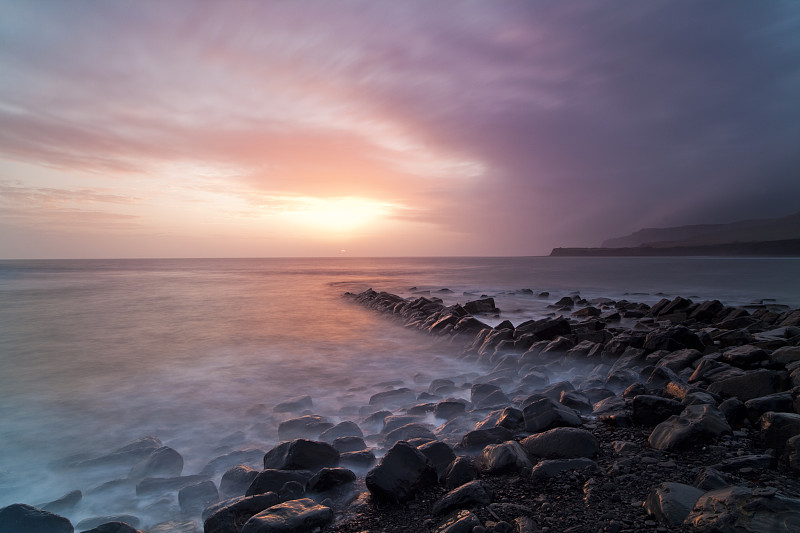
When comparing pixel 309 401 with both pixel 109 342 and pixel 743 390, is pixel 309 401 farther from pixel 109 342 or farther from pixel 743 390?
pixel 109 342

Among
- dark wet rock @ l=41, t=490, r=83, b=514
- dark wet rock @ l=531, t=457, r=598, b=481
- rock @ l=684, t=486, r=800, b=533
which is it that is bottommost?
dark wet rock @ l=41, t=490, r=83, b=514

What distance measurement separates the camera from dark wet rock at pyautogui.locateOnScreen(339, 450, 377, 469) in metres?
4.39

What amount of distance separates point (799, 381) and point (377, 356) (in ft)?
26.2

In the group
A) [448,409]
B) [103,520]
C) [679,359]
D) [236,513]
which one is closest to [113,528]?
[103,520]

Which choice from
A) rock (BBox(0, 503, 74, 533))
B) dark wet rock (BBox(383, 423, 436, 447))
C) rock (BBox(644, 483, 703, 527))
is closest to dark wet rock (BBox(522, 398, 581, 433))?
dark wet rock (BBox(383, 423, 436, 447))

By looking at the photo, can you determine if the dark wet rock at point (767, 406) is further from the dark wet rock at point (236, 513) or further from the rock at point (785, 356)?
the dark wet rock at point (236, 513)

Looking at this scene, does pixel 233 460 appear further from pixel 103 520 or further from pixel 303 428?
pixel 103 520

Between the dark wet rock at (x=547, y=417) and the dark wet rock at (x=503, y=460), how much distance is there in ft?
2.72

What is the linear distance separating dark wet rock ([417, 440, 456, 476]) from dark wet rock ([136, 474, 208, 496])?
2393 mm

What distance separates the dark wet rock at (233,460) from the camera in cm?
476

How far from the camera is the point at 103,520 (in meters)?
3.77

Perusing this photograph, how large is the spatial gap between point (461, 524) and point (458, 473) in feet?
2.74

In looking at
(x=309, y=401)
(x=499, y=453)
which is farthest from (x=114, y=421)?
(x=499, y=453)

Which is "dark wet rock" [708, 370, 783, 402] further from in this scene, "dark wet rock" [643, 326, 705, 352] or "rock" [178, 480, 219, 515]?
"rock" [178, 480, 219, 515]
